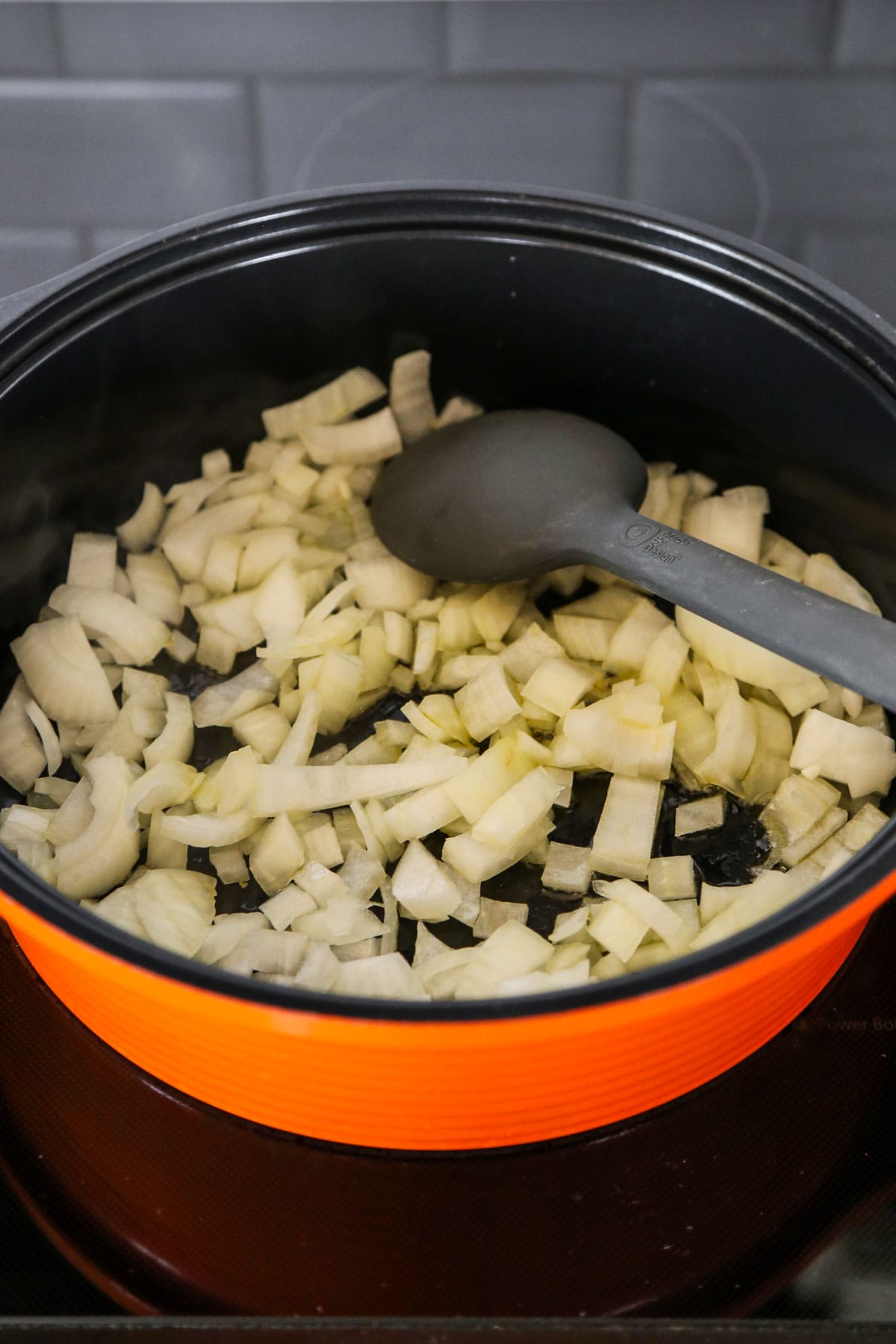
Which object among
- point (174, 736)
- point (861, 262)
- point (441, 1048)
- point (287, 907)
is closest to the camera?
point (441, 1048)

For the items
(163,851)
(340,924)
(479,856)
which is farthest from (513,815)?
(163,851)

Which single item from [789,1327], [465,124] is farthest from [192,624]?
[789,1327]

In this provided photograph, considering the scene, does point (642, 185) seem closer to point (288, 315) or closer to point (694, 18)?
point (694, 18)

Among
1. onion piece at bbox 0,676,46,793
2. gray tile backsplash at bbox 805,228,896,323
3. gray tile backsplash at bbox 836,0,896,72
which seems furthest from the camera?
gray tile backsplash at bbox 805,228,896,323

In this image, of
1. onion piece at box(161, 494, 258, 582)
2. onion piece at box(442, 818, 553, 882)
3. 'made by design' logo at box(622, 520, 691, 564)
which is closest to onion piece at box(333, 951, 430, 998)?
onion piece at box(442, 818, 553, 882)

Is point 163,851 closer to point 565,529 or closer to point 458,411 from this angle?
point 565,529

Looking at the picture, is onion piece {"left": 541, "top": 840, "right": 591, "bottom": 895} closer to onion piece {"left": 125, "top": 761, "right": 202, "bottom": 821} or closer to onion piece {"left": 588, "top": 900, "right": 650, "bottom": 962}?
onion piece {"left": 588, "top": 900, "right": 650, "bottom": 962}

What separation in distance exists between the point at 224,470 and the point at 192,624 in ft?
0.50

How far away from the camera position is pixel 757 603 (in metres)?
0.74

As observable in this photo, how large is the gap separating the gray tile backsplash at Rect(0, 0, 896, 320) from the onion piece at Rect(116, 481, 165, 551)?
372 mm

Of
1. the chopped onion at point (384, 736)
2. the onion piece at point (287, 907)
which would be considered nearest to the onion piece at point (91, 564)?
the chopped onion at point (384, 736)

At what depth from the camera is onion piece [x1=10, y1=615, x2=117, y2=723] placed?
2.93 ft

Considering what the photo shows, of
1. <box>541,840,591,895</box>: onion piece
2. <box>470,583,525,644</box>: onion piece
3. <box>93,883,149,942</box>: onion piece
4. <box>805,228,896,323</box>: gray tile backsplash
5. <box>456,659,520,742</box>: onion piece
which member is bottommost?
<box>541,840,591,895</box>: onion piece

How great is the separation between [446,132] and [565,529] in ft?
1.71
